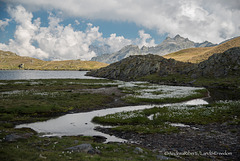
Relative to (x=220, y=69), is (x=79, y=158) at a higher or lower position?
lower

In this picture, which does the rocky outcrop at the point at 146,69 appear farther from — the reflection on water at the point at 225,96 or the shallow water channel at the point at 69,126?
the shallow water channel at the point at 69,126

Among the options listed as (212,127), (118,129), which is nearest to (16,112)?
(118,129)

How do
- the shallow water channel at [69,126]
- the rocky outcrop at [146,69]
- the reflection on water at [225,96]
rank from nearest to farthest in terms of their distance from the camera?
1. the shallow water channel at [69,126]
2. the reflection on water at [225,96]
3. the rocky outcrop at [146,69]

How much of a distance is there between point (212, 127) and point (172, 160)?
45.3 ft

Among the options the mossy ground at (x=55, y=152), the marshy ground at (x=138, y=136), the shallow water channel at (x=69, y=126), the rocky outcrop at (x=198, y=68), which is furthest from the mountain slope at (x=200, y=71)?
the mossy ground at (x=55, y=152)

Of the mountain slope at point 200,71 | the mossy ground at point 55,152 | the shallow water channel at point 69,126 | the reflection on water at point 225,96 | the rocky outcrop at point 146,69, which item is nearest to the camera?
the mossy ground at point 55,152

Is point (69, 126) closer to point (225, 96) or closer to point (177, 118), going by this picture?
point (177, 118)

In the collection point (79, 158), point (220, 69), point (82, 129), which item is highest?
point (220, 69)

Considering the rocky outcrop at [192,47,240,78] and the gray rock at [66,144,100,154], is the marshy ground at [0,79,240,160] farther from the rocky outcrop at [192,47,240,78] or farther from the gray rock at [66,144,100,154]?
the rocky outcrop at [192,47,240,78]

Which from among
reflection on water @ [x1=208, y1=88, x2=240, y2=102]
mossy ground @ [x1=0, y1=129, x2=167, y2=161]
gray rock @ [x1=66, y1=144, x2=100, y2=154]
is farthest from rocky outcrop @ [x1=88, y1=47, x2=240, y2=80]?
gray rock @ [x1=66, y1=144, x2=100, y2=154]

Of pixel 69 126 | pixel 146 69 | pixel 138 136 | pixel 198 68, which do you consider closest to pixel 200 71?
pixel 198 68

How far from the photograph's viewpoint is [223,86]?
3051 inches

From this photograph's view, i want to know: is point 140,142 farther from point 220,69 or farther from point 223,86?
point 220,69

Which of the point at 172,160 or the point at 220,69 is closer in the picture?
the point at 172,160
